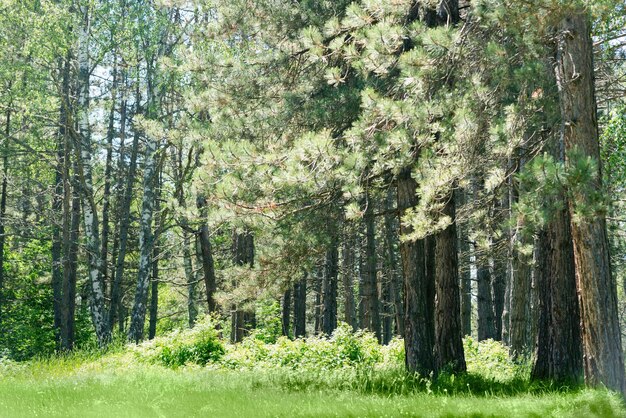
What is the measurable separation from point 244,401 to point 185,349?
6.68 meters

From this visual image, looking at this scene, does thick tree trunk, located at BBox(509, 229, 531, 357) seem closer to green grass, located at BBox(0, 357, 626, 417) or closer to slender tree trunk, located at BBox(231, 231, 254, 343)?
green grass, located at BBox(0, 357, 626, 417)

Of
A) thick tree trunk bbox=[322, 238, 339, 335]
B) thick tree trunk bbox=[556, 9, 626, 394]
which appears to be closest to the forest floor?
thick tree trunk bbox=[556, 9, 626, 394]

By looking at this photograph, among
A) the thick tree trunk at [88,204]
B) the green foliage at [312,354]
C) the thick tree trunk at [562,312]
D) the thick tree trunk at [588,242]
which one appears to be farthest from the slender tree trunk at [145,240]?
the thick tree trunk at [588,242]

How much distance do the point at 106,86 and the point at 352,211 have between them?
55.7ft

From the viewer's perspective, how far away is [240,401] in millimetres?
7762

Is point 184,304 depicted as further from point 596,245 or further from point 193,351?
point 596,245

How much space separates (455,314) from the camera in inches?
414

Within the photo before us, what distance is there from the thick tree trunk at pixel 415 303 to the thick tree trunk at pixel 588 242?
2.94 metres

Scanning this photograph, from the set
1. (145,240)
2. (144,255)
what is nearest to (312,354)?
(144,255)

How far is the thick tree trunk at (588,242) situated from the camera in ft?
25.0

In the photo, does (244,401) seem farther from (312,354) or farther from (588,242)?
(312,354)

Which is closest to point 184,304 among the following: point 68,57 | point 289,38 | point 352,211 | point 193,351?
point 68,57

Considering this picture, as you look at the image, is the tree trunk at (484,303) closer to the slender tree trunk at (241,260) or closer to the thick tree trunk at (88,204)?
the slender tree trunk at (241,260)

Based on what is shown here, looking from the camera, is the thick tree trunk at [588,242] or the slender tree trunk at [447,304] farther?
the slender tree trunk at [447,304]
